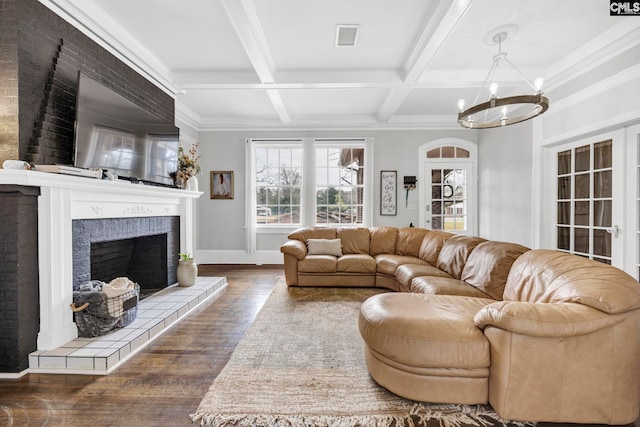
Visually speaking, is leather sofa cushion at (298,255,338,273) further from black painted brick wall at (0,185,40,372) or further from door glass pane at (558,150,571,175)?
door glass pane at (558,150,571,175)

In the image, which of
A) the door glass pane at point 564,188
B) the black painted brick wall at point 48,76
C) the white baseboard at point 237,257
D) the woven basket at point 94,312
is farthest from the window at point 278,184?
the door glass pane at point 564,188

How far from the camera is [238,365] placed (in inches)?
86.7

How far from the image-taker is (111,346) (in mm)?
2309

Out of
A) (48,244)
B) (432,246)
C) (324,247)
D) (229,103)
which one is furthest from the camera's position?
(229,103)

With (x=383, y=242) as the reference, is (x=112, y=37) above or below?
above

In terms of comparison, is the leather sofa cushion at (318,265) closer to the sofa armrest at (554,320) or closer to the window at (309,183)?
the window at (309,183)

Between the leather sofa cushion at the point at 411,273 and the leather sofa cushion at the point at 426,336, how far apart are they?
1.41m

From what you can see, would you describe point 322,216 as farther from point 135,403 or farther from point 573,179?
point 135,403

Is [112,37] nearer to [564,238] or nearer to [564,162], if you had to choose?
[564,162]

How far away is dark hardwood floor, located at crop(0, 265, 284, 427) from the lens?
1.70 meters

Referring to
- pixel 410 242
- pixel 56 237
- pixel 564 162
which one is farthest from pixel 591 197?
pixel 56 237

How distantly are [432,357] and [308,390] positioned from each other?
784mm

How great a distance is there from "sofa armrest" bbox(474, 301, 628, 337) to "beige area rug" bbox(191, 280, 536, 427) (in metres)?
0.55

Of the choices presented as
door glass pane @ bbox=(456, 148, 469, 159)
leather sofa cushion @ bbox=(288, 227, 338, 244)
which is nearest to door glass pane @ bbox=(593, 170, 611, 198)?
door glass pane @ bbox=(456, 148, 469, 159)
